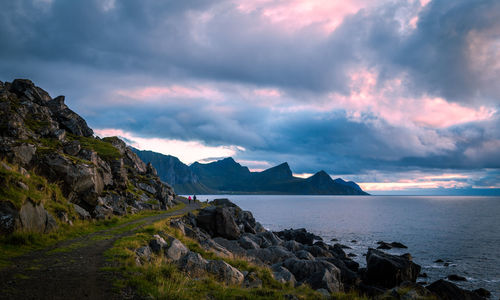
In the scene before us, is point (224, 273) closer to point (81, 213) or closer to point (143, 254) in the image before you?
point (143, 254)

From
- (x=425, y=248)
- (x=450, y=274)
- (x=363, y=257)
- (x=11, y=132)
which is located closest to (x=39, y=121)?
(x=11, y=132)

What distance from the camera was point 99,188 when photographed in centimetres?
3528

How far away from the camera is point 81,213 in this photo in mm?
28109

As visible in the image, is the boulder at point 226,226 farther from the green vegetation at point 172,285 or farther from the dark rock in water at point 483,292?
the dark rock in water at point 483,292

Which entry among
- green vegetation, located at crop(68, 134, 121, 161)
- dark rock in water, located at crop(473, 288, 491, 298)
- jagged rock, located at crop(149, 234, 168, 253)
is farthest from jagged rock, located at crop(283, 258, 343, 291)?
green vegetation, located at crop(68, 134, 121, 161)

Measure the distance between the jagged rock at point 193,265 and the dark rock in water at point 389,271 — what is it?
69.4 ft

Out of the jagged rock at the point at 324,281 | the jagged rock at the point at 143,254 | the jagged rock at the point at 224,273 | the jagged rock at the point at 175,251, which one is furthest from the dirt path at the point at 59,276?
the jagged rock at the point at 324,281

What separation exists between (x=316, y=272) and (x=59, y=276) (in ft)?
60.6

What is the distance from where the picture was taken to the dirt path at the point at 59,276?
10.4 metres

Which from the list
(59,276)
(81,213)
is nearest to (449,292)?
(59,276)

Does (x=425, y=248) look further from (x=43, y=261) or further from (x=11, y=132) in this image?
(x=11, y=132)

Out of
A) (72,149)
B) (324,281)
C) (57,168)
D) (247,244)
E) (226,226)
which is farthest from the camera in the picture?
(226,226)

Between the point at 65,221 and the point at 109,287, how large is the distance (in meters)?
15.7

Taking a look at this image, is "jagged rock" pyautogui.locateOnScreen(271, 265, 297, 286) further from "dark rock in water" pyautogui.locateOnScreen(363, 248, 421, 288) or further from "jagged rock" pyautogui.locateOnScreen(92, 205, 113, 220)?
"jagged rock" pyautogui.locateOnScreen(92, 205, 113, 220)
